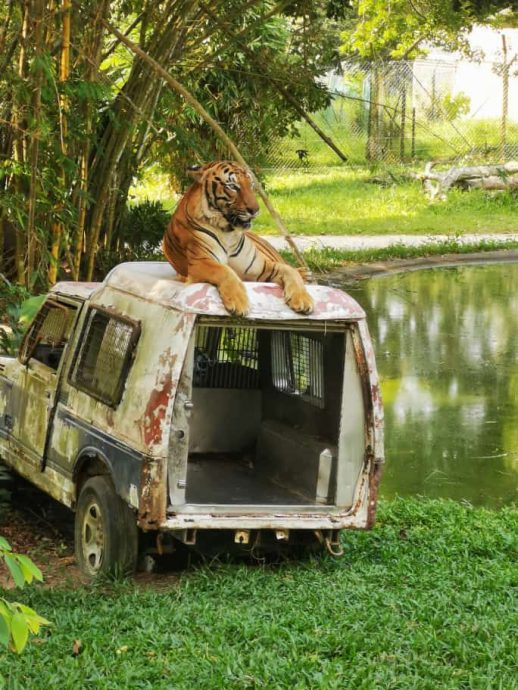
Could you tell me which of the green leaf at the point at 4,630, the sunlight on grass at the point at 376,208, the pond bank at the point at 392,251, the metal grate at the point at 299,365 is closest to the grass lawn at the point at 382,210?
the sunlight on grass at the point at 376,208

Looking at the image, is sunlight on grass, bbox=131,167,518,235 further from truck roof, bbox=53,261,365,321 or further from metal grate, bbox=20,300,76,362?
truck roof, bbox=53,261,365,321

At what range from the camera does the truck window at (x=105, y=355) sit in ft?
21.2

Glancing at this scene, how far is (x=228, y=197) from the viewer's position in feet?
22.5

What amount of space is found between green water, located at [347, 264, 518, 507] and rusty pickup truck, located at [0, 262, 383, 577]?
182 centimetres

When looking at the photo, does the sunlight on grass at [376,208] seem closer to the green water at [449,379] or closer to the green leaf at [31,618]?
the green water at [449,379]

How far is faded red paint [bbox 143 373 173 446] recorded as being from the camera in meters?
6.01

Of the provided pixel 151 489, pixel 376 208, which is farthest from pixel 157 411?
pixel 376 208

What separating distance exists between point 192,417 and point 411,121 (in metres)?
20.7

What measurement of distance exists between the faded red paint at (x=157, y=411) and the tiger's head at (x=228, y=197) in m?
1.19

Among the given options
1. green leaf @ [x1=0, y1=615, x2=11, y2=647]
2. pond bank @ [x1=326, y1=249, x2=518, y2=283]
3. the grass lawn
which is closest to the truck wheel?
green leaf @ [x1=0, y1=615, x2=11, y2=647]

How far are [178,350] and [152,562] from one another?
1174 mm

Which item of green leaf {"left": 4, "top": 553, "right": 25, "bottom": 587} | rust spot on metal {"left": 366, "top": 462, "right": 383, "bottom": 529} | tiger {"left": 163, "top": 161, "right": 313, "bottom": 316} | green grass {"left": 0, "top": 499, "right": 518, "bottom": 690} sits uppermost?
tiger {"left": 163, "top": 161, "right": 313, "bottom": 316}

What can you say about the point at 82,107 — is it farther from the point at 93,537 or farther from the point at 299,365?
the point at 93,537

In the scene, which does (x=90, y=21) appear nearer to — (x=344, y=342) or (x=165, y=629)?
(x=344, y=342)
